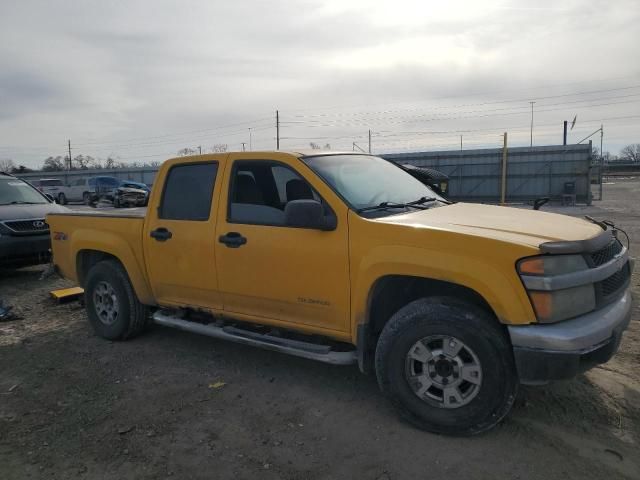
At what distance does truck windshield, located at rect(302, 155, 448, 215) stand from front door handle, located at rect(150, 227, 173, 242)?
1.49m

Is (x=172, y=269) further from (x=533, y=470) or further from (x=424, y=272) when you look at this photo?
(x=533, y=470)

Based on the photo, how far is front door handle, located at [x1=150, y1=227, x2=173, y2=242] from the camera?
464cm

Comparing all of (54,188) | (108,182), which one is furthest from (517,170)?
(54,188)

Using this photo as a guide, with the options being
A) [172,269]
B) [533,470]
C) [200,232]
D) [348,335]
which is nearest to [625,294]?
[533,470]

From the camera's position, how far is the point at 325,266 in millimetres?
3666

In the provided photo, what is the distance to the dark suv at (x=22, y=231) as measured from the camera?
8086mm

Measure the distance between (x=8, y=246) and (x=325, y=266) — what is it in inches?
258

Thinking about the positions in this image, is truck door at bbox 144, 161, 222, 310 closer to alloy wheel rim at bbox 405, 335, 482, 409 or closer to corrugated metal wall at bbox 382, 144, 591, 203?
alloy wheel rim at bbox 405, 335, 482, 409

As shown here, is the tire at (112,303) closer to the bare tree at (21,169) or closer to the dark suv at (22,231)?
the dark suv at (22,231)

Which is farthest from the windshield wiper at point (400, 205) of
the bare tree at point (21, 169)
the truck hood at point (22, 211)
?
the bare tree at point (21, 169)

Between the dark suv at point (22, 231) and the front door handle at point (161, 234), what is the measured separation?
4611 millimetres

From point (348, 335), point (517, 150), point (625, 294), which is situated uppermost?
point (517, 150)

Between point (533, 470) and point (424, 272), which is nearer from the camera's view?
point (533, 470)

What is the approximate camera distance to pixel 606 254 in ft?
11.1
